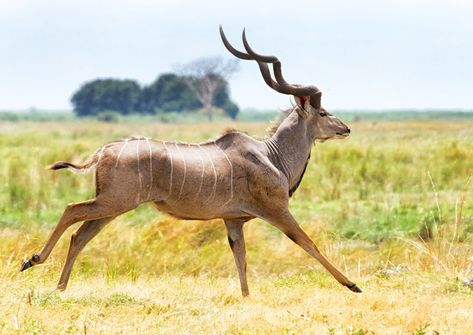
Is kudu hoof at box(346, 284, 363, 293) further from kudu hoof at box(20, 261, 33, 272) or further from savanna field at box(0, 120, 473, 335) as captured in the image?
kudu hoof at box(20, 261, 33, 272)

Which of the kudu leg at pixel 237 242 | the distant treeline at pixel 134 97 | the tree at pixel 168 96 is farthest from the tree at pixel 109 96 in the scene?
the kudu leg at pixel 237 242

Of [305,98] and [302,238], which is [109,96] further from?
[302,238]

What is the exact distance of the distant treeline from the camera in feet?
294

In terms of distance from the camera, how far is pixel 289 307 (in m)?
6.98

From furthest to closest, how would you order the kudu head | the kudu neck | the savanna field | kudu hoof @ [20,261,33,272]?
1. the kudu neck
2. the kudu head
3. kudu hoof @ [20,261,33,272]
4. the savanna field

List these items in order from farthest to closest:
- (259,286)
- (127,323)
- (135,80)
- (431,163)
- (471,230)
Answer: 1. (135,80)
2. (431,163)
3. (471,230)
4. (259,286)
5. (127,323)

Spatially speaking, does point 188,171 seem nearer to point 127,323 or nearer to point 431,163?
point 127,323

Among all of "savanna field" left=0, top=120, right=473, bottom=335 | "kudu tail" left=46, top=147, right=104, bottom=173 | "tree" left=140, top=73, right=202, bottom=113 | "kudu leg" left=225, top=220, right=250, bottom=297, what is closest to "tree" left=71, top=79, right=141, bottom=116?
"tree" left=140, top=73, right=202, bottom=113

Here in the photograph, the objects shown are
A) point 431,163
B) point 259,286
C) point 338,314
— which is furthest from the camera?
point 431,163

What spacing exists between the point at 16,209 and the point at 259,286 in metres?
6.53

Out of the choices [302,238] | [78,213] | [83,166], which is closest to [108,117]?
[302,238]

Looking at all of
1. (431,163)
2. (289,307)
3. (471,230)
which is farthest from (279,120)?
(431,163)

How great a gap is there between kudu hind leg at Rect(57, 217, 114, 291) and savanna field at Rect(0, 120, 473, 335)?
0.62 ft

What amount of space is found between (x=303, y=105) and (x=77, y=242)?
2.30 meters
